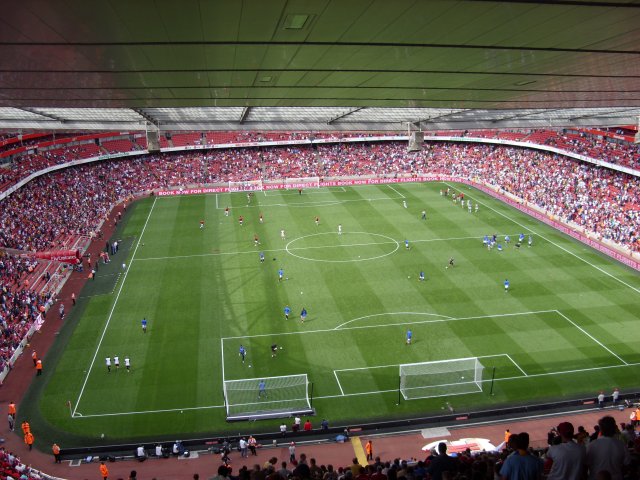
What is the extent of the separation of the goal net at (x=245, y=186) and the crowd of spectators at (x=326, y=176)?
8.37ft

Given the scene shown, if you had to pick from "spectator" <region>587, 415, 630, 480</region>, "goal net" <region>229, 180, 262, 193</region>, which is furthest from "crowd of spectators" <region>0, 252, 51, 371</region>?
"spectator" <region>587, 415, 630, 480</region>

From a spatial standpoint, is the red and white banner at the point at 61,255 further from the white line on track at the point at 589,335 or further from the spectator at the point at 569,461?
the spectator at the point at 569,461

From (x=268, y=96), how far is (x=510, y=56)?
622 centimetres

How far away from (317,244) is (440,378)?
2157 centimetres

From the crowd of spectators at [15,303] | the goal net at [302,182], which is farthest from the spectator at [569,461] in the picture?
the goal net at [302,182]

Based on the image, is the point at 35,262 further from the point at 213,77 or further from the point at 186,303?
the point at 213,77

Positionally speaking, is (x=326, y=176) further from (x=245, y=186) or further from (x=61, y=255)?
(x=61, y=255)

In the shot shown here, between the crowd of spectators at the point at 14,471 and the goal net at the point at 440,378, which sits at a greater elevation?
the crowd of spectators at the point at 14,471

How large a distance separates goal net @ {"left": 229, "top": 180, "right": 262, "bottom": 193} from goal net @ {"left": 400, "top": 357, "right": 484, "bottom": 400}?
4226cm

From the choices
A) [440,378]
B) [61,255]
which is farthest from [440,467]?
[61,255]

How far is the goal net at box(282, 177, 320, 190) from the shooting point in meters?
68.1

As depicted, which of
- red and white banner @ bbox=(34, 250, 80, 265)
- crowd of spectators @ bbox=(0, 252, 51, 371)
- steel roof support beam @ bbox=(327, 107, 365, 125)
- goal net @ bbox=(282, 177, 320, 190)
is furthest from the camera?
goal net @ bbox=(282, 177, 320, 190)

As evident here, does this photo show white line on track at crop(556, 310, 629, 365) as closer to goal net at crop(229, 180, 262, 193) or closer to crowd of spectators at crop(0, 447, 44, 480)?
crowd of spectators at crop(0, 447, 44, 480)

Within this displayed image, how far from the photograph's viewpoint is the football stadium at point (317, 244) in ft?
23.6
